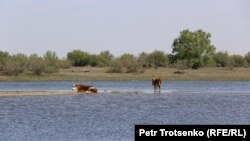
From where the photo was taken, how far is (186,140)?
15.4 m

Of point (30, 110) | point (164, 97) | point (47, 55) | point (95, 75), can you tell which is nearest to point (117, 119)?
point (30, 110)

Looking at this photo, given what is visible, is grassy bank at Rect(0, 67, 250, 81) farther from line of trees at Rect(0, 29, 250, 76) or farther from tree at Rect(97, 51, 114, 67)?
tree at Rect(97, 51, 114, 67)

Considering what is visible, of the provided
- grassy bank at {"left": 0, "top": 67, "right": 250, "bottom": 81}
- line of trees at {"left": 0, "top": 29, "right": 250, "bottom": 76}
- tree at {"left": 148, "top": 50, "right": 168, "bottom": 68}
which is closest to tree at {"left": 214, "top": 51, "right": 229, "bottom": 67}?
line of trees at {"left": 0, "top": 29, "right": 250, "bottom": 76}

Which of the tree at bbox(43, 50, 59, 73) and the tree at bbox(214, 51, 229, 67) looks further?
the tree at bbox(214, 51, 229, 67)

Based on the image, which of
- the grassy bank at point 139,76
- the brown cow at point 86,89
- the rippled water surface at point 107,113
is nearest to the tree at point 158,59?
the grassy bank at point 139,76

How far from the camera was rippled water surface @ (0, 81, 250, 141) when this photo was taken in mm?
26281

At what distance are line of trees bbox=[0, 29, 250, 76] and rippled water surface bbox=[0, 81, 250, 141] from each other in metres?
40.2

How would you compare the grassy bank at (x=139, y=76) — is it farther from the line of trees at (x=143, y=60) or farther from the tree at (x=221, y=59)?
the tree at (x=221, y=59)

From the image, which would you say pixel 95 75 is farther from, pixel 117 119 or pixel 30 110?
pixel 117 119

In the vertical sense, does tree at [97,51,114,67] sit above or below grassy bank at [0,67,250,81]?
above

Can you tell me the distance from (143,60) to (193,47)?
7.49 metres

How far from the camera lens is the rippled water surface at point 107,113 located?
2628 cm

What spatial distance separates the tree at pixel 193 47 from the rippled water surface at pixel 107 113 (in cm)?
4921

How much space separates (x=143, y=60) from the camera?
327 ft
